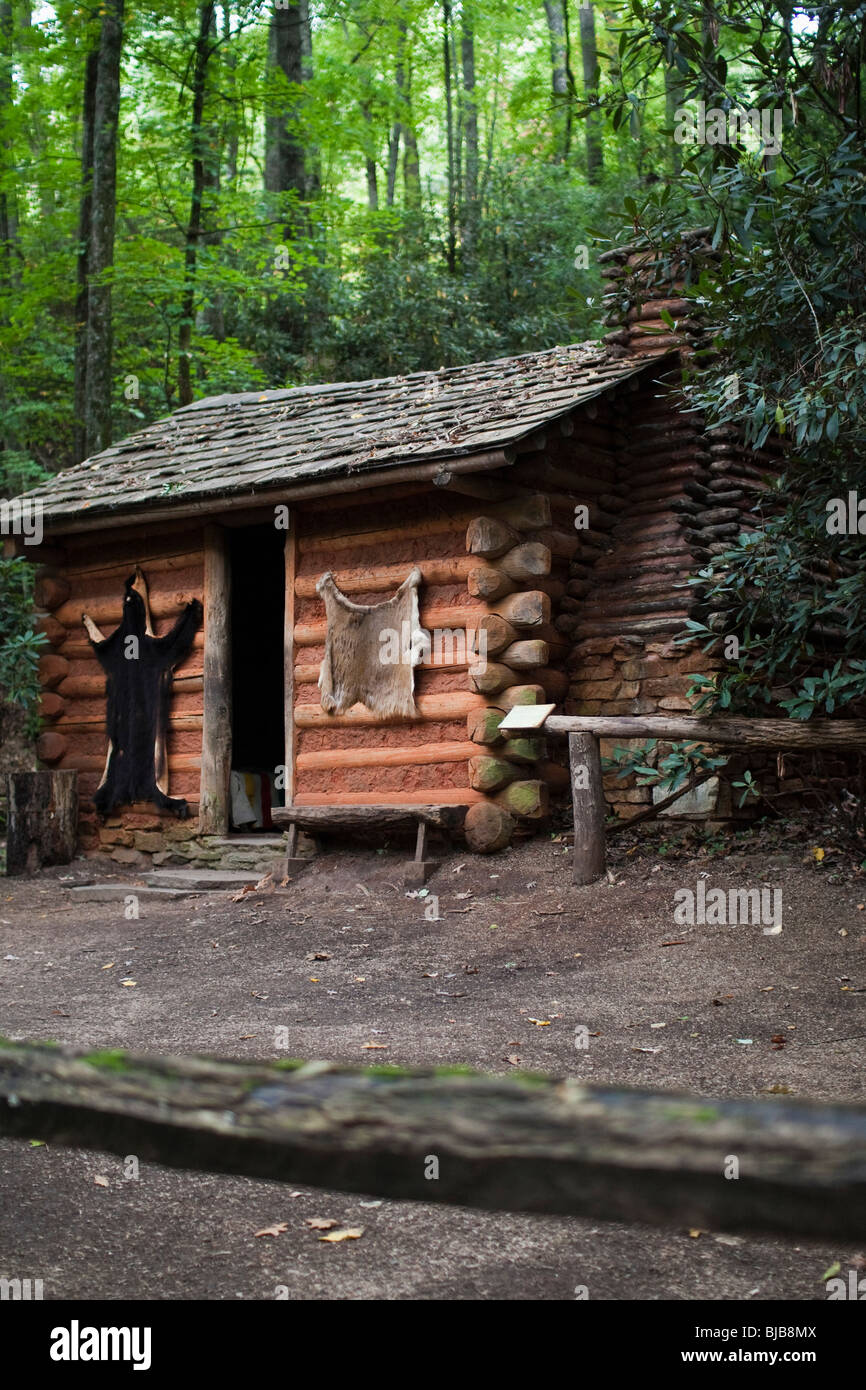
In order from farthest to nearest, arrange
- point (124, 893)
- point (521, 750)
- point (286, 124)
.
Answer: point (286, 124) → point (124, 893) → point (521, 750)

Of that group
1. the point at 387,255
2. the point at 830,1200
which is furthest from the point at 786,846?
the point at 387,255

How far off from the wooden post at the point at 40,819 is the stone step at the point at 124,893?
3.62 ft

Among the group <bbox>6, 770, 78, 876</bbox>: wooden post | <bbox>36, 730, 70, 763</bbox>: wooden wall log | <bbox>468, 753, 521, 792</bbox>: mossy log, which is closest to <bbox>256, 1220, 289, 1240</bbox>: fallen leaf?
<bbox>468, 753, 521, 792</bbox>: mossy log

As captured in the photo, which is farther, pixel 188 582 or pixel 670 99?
pixel 670 99

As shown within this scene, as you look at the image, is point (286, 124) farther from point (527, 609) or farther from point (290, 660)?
point (527, 609)

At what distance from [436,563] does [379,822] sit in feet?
7.05

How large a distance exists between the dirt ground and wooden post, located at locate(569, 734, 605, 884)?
162 mm

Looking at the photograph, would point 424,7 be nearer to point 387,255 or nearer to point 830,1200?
point 387,255

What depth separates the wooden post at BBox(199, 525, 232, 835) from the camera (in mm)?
11336

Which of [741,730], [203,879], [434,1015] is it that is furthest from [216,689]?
[434,1015]

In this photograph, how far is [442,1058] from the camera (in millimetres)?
5414

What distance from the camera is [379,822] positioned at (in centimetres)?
970

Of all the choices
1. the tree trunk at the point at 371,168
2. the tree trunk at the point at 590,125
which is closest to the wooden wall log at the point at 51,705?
the tree trunk at the point at 371,168
